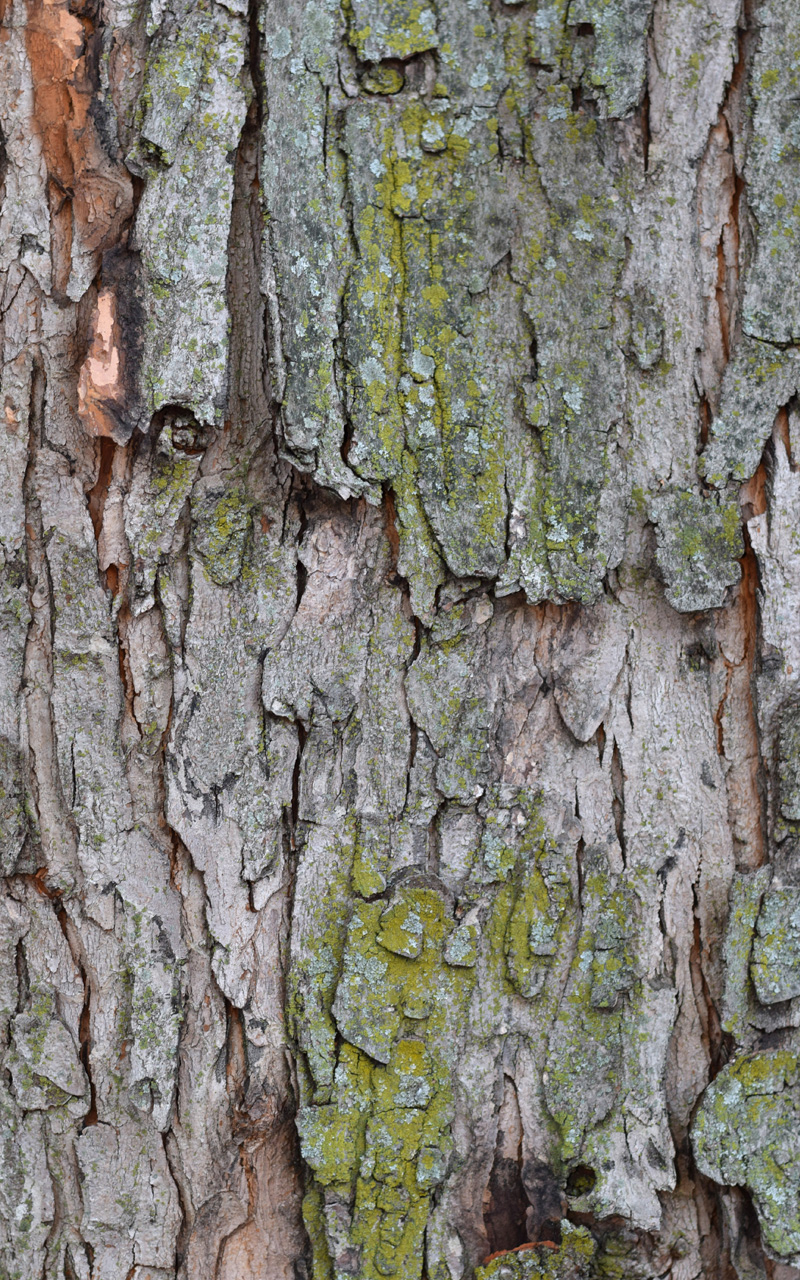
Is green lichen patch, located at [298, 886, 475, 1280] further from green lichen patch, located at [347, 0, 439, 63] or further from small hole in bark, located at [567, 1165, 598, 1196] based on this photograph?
green lichen patch, located at [347, 0, 439, 63]

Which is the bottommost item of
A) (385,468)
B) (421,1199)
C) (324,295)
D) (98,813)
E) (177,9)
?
(421,1199)

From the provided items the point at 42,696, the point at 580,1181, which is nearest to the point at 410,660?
the point at 42,696

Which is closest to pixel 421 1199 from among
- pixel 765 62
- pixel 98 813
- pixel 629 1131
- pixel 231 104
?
pixel 629 1131

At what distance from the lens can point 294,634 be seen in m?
1.36

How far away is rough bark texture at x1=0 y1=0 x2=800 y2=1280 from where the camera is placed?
1.30m

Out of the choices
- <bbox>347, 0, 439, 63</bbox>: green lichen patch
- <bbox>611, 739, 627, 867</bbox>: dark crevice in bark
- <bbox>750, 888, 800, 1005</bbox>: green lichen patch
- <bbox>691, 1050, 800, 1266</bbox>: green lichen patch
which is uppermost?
<bbox>347, 0, 439, 63</bbox>: green lichen patch

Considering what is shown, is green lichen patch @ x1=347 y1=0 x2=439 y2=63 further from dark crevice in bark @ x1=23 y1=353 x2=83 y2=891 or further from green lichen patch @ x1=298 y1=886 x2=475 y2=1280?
green lichen patch @ x1=298 y1=886 x2=475 y2=1280

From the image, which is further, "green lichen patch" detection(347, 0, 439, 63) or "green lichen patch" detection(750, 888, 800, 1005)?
"green lichen patch" detection(750, 888, 800, 1005)

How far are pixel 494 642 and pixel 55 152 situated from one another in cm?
96

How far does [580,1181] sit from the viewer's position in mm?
1396

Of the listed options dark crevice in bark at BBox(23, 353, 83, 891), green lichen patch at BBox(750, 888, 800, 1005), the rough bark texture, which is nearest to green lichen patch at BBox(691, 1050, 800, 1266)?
the rough bark texture

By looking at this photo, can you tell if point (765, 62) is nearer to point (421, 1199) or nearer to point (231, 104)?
point (231, 104)

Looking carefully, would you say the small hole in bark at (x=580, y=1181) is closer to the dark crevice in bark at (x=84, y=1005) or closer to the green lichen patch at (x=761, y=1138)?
the green lichen patch at (x=761, y=1138)

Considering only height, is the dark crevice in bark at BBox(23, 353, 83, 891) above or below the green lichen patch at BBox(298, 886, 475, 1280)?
above
